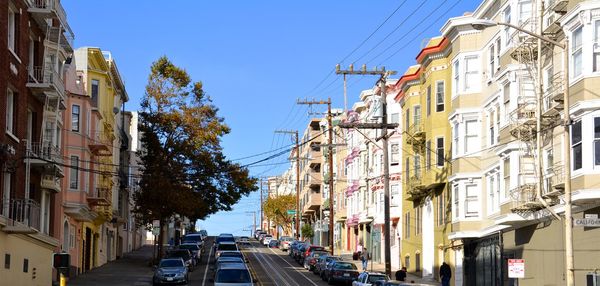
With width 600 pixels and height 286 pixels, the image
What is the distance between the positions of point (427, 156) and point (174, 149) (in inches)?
732

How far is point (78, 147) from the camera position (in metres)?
57.0

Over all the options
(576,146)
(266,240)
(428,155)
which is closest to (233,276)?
(576,146)

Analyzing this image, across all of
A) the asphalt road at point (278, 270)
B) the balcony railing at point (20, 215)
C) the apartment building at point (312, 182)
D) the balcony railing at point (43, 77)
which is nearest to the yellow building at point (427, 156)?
the asphalt road at point (278, 270)

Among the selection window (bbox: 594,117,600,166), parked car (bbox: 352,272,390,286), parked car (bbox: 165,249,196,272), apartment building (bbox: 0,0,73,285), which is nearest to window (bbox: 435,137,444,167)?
parked car (bbox: 352,272,390,286)

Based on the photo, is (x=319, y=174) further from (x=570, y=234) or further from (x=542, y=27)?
(x=570, y=234)

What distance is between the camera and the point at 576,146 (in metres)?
30.7

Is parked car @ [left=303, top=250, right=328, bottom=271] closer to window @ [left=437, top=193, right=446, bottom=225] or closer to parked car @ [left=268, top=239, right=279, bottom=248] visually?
window @ [left=437, top=193, right=446, bottom=225]

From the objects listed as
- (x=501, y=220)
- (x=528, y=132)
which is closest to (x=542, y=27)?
(x=528, y=132)

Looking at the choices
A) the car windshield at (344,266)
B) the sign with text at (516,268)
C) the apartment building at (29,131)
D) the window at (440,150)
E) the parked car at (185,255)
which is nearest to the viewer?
the sign with text at (516,268)

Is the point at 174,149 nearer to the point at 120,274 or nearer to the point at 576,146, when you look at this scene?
the point at 120,274

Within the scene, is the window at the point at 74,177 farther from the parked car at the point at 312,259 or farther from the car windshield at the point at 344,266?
the parked car at the point at 312,259

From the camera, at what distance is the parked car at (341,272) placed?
171ft

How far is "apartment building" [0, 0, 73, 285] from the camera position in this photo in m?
33.4

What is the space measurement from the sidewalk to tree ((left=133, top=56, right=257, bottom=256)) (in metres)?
3.29
